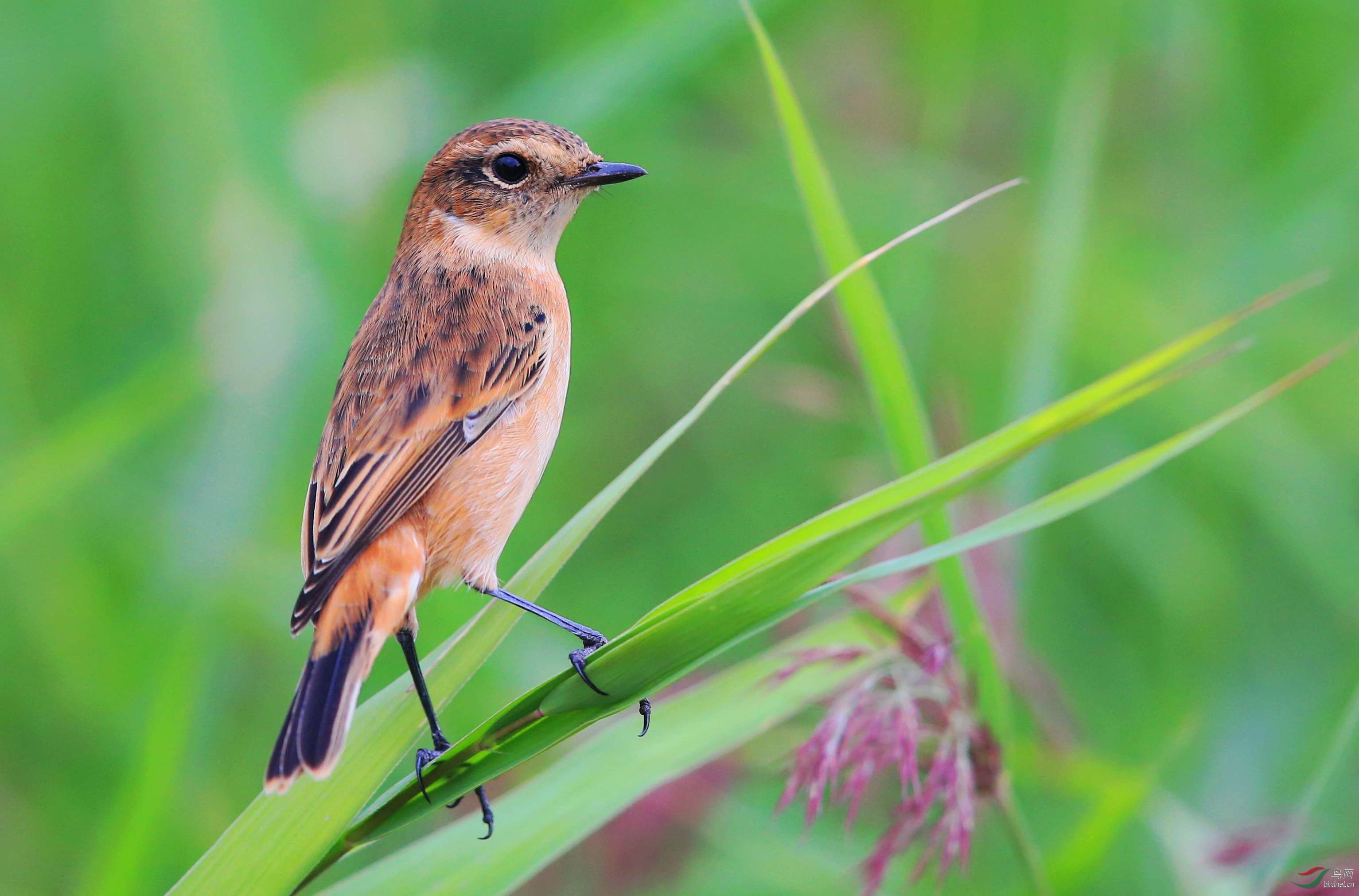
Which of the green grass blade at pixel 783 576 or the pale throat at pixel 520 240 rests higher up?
the pale throat at pixel 520 240

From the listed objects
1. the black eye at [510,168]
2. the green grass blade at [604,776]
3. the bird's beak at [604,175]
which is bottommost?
the green grass blade at [604,776]

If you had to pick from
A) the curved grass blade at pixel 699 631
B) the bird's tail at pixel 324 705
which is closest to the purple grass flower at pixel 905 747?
the curved grass blade at pixel 699 631

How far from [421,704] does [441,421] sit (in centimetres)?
79

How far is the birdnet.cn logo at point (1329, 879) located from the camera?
8.41 feet

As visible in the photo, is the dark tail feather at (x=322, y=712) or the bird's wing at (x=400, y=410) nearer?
the dark tail feather at (x=322, y=712)

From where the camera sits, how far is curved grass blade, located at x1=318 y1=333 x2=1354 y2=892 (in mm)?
1962

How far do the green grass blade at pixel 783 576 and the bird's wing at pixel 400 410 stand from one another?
562mm

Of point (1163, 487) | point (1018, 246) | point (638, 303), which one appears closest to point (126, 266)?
point (638, 303)

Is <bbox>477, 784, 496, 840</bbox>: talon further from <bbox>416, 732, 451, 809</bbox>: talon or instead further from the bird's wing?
the bird's wing

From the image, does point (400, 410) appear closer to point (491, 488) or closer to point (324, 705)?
point (491, 488)

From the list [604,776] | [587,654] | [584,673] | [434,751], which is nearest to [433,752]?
[434,751]

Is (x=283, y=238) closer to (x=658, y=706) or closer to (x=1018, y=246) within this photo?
(x=658, y=706)

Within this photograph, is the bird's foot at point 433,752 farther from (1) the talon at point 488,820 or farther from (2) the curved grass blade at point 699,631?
(2) the curved grass blade at point 699,631

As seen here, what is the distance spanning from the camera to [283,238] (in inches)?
186
